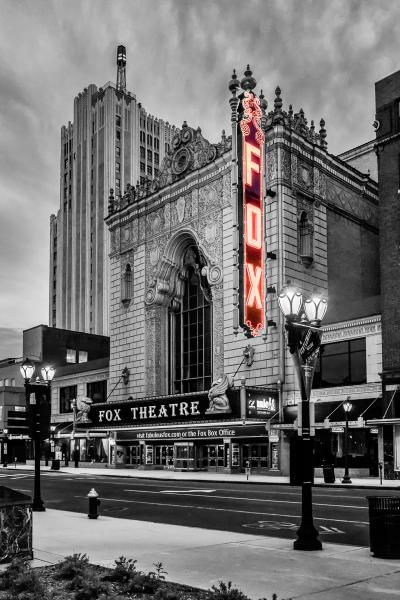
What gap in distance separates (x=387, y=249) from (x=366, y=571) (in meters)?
33.1

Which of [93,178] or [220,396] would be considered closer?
[220,396]

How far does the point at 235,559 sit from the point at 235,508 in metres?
10.2

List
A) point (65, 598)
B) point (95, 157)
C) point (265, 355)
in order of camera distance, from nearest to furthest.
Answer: point (65, 598), point (265, 355), point (95, 157)

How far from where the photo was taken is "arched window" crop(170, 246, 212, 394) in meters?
54.5

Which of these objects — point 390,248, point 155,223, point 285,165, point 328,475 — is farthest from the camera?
point 155,223

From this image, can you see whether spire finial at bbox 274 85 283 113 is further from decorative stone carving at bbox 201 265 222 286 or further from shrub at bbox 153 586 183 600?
shrub at bbox 153 586 183 600

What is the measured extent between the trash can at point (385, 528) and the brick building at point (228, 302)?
28.0 m

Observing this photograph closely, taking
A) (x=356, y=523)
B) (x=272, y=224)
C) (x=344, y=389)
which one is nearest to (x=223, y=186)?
(x=272, y=224)

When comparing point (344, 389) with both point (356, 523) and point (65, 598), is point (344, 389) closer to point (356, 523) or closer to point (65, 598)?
point (356, 523)

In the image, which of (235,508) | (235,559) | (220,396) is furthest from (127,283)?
(235,559)

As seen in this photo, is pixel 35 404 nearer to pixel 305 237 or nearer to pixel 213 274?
pixel 305 237

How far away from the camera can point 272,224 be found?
156 ft

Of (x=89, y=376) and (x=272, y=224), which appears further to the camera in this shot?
(x=89, y=376)

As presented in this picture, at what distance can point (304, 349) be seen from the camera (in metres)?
14.1
